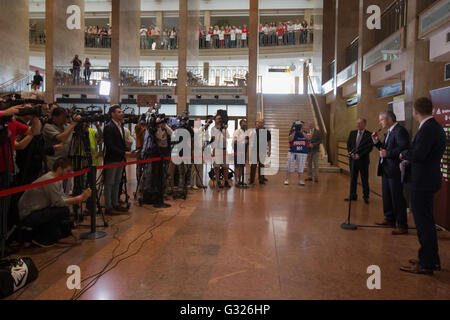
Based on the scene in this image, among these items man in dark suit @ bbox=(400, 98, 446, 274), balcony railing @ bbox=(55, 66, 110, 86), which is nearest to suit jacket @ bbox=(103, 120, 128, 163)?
man in dark suit @ bbox=(400, 98, 446, 274)

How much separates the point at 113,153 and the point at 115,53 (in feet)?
46.3

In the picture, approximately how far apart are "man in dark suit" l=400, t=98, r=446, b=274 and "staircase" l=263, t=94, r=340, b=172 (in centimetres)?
994

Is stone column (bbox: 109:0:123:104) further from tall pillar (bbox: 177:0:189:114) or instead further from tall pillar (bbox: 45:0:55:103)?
tall pillar (bbox: 177:0:189:114)

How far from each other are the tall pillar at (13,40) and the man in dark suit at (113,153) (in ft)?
48.2

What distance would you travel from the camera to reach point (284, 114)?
16406mm

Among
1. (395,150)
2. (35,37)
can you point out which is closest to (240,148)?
(395,150)

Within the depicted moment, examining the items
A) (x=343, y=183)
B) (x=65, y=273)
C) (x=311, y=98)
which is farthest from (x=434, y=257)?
(x=311, y=98)

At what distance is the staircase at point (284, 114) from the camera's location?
1414 centimetres

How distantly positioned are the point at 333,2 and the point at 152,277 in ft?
54.9

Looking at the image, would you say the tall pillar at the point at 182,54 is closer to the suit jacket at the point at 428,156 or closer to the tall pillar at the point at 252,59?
the tall pillar at the point at 252,59

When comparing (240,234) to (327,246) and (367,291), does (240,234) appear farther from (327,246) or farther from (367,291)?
(367,291)

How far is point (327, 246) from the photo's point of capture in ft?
13.1

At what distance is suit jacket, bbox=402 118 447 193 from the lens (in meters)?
3.18
